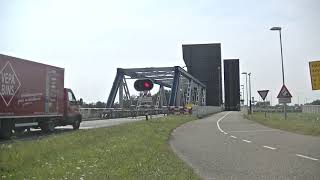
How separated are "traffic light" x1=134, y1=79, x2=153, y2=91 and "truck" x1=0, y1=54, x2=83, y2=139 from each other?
4211 mm

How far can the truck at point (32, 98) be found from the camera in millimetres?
22344

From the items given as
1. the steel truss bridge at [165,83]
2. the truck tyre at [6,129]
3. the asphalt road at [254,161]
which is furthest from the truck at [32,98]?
the steel truss bridge at [165,83]

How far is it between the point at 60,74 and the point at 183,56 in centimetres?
6708

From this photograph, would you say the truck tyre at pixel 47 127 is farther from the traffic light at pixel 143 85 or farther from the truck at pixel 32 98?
the traffic light at pixel 143 85

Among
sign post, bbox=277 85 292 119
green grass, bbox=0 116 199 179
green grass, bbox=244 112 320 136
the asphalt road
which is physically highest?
sign post, bbox=277 85 292 119

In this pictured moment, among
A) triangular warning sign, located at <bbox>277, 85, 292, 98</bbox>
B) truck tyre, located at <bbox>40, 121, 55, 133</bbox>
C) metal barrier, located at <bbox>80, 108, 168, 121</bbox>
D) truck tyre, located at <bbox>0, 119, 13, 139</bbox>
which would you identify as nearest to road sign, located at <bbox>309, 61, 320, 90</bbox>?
triangular warning sign, located at <bbox>277, 85, 292, 98</bbox>

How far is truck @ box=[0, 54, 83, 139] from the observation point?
73.3 ft

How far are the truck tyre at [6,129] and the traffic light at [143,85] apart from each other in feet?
36.2

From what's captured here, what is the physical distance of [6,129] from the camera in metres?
22.4

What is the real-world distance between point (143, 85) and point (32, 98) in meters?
8.93

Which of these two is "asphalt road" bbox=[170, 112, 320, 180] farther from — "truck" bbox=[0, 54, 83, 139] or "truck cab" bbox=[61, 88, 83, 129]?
"truck cab" bbox=[61, 88, 83, 129]

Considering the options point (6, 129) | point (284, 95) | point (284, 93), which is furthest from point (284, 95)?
point (6, 129)

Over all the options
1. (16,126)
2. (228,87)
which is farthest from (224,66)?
(16,126)

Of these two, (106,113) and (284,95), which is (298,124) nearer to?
(284,95)
